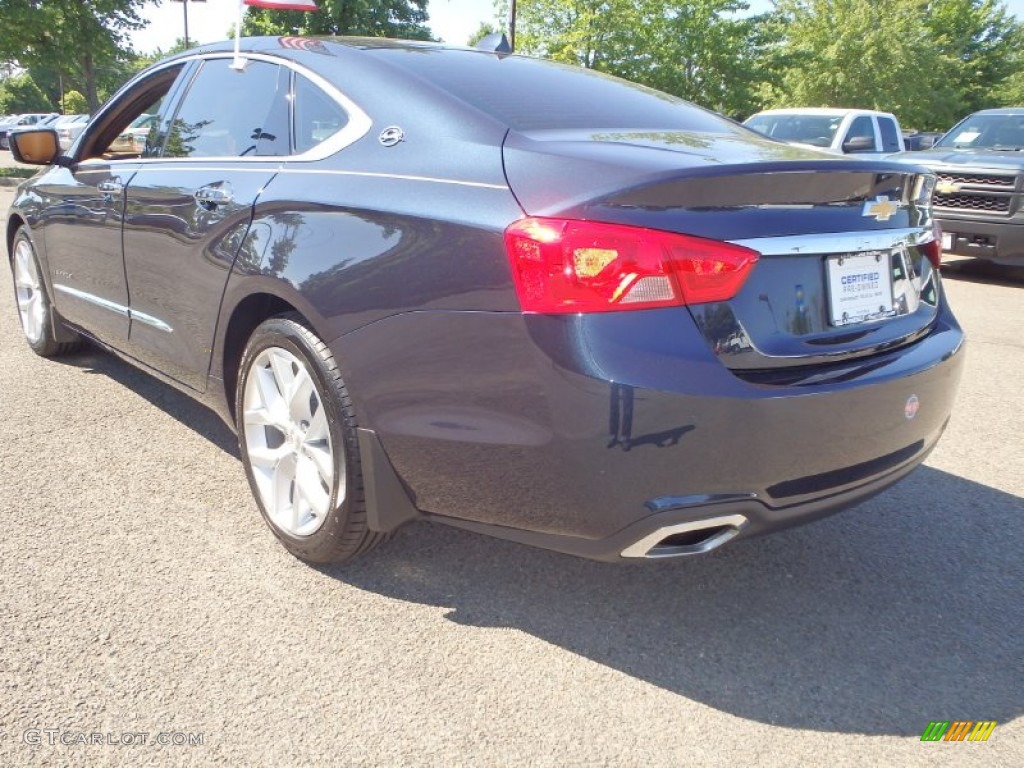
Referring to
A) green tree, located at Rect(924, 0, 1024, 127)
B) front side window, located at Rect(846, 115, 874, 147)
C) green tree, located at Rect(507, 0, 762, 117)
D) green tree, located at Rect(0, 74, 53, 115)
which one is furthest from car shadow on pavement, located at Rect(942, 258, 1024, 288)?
green tree, located at Rect(0, 74, 53, 115)

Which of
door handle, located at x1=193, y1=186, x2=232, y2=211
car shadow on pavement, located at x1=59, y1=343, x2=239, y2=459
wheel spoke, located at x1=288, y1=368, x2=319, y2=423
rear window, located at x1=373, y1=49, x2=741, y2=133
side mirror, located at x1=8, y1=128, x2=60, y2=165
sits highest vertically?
rear window, located at x1=373, y1=49, x2=741, y2=133

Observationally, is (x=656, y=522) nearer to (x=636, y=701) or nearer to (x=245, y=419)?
(x=636, y=701)

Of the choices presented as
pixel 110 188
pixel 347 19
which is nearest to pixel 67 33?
pixel 347 19

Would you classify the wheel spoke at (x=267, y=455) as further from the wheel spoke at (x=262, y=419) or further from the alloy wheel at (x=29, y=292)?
the alloy wheel at (x=29, y=292)

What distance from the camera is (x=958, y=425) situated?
436 cm

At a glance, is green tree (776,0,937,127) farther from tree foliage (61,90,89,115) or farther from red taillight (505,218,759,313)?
tree foliage (61,90,89,115)

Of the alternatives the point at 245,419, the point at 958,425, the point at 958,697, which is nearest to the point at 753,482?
the point at 958,697

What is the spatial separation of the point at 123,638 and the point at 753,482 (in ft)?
5.59

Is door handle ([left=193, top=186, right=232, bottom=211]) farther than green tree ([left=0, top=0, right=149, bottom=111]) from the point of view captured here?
No

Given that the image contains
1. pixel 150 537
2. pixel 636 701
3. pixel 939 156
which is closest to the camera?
pixel 636 701

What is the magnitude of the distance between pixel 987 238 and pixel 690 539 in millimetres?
8086

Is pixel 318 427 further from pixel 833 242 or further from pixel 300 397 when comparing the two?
pixel 833 242

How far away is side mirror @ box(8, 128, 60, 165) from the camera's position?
4.37 m

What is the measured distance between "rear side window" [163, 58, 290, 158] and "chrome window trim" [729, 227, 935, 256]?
160 centimetres
